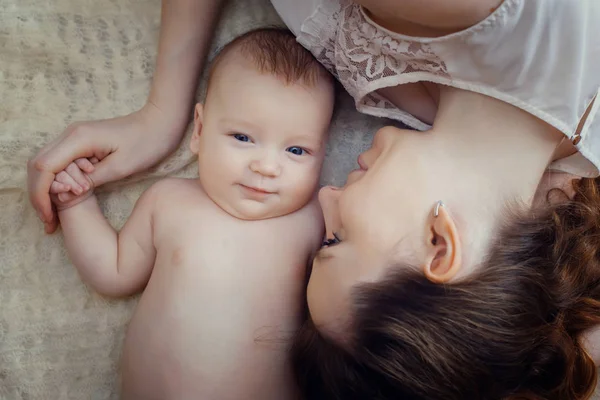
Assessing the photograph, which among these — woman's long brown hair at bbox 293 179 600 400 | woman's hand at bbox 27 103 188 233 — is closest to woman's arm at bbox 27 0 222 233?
woman's hand at bbox 27 103 188 233

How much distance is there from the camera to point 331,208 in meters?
1.05

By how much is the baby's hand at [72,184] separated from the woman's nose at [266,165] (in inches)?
14.0

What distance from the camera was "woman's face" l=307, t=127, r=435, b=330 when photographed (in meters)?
0.91

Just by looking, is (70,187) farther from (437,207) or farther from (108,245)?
(437,207)

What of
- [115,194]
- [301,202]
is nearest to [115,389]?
[115,194]

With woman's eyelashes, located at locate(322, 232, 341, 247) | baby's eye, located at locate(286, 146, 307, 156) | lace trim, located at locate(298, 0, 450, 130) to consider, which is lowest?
woman's eyelashes, located at locate(322, 232, 341, 247)

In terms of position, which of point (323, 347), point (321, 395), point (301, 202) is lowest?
point (321, 395)

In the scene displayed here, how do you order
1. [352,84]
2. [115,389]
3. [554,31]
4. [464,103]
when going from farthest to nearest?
[115,389] → [352,84] → [464,103] → [554,31]

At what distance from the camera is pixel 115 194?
127cm

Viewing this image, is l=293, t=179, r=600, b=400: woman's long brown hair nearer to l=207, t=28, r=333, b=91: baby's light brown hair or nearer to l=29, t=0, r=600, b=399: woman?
l=29, t=0, r=600, b=399: woman

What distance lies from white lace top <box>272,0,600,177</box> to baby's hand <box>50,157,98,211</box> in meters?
0.56

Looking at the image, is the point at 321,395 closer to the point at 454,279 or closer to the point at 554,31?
the point at 454,279

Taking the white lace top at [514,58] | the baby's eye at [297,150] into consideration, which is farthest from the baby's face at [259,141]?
the white lace top at [514,58]

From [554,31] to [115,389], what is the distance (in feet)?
3.56
